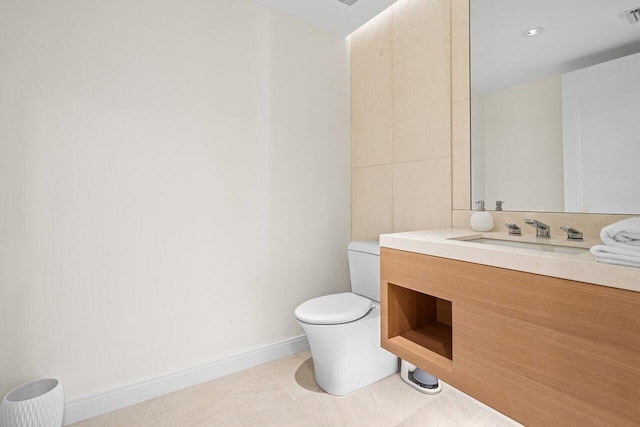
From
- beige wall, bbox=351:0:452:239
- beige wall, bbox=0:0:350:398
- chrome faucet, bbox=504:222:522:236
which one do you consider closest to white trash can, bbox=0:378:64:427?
beige wall, bbox=0:0:350:398

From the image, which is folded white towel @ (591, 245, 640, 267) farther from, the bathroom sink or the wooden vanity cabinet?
the bathroom sink

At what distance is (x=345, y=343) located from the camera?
1618 mm

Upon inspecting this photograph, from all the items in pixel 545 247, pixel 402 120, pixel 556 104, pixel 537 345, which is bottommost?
pixel 537 345

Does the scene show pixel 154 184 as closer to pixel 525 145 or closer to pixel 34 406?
pixel 34 406

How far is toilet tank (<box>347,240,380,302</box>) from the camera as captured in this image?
188 cm

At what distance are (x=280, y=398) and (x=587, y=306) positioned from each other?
4.71ft

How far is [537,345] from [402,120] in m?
1.48

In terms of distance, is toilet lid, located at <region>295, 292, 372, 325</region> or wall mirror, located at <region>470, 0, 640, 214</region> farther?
toilet lid, located at <region>295, 292, 372, 325</region>

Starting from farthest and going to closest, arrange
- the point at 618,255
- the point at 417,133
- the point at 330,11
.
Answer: the point at 330,11 < the point at 417,133 < the point at 618,255

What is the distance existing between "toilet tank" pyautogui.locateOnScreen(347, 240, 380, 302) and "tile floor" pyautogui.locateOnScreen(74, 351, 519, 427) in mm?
506

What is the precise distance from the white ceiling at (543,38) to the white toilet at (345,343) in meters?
1.16

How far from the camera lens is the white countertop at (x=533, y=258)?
73 centimetres

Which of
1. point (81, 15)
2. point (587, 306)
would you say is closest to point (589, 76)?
point (587, 306)

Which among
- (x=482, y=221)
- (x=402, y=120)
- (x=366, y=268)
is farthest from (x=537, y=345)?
(x=402, y=120)
